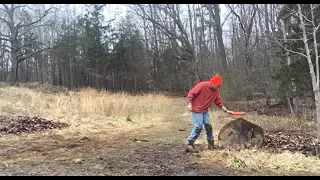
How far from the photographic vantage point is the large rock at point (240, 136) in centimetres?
769

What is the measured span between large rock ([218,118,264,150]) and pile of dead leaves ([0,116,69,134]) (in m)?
5.50

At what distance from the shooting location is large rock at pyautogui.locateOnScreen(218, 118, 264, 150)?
25.2 feet

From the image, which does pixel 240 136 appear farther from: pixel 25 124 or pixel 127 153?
pixel 25 124

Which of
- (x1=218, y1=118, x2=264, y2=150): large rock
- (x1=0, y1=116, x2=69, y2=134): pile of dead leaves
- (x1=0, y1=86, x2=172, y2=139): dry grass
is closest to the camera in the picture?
(x1=218, y1=118, x2=264, y2=150): large rock

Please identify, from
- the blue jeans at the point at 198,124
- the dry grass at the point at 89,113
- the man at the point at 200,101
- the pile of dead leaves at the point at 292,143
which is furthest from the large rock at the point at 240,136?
the dry grass at the point at 89,113

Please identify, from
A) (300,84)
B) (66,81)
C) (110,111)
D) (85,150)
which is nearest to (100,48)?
(66,81)

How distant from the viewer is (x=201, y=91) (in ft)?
24.2

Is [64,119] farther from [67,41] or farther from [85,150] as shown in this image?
[67,41]

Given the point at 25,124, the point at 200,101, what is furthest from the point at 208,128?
the point at 25,124

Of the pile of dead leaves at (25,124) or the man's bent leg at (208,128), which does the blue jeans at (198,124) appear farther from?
the pile of dead leaves at (25,124)

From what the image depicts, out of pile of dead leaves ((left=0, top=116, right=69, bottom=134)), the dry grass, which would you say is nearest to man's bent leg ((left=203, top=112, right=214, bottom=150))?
the dry grass

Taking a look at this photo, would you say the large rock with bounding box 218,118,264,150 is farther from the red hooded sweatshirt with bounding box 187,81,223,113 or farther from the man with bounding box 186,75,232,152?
the red hooded sweatshirt with bounding box 187,81,223,113

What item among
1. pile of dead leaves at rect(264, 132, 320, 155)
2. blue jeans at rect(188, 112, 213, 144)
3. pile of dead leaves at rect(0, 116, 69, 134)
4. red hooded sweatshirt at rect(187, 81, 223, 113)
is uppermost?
red hooded sweatshirt at rect(187, 81, 223, 113)

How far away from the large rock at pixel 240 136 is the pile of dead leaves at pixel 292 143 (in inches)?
10.2
